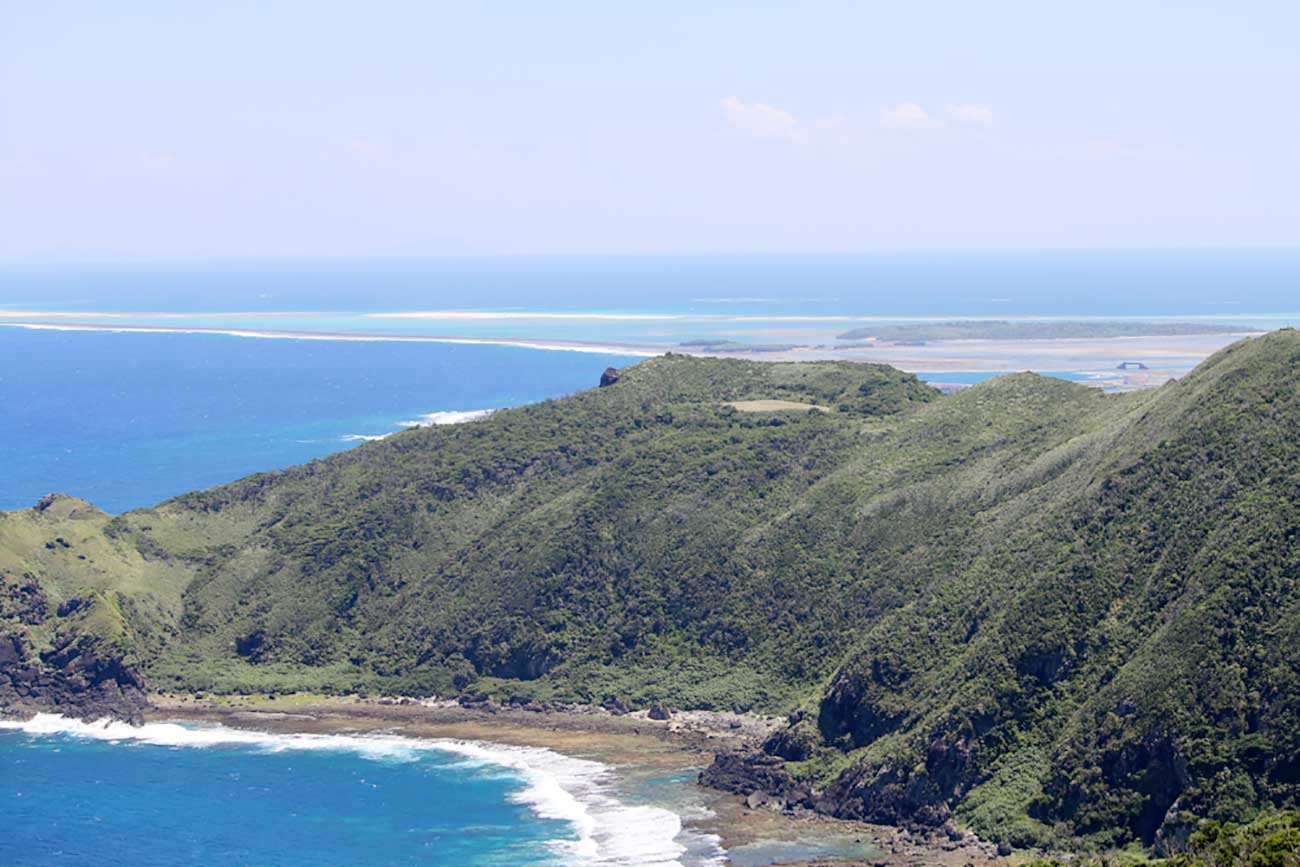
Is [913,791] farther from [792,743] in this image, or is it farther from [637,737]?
[637,737]

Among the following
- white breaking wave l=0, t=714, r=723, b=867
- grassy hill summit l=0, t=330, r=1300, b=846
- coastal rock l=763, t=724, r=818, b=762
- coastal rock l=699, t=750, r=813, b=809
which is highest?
grassy hill summit l=0, t=330, r=1300, b=846

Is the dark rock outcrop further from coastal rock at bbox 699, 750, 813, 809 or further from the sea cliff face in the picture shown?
coastal rock at bbox 699, 750, 813, 809

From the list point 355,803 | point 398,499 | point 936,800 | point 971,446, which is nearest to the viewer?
point 936,800

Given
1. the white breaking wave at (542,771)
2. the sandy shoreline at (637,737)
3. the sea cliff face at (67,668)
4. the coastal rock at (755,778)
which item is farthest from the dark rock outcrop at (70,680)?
the coastal rock at (755,778)

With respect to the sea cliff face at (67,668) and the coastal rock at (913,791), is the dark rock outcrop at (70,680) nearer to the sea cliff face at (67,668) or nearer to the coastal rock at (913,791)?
the sea cliff face at (67,668)

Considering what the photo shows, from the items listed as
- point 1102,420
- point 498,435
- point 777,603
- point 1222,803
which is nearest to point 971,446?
point 1102,420

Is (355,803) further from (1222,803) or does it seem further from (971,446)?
(971,446)

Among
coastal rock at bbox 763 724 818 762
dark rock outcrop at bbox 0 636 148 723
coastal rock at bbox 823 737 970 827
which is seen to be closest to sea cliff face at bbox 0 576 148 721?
dark rock outcrop at bbox 0 636 148 723

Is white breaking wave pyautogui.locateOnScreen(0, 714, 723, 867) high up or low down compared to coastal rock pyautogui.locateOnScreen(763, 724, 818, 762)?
down
